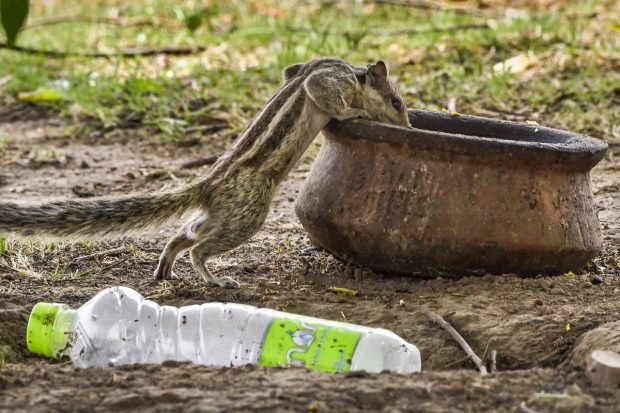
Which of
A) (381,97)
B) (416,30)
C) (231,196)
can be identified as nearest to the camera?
→ (231,196)

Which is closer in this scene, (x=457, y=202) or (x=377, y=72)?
(x=457, y=202)

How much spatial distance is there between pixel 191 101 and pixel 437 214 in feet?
14.3

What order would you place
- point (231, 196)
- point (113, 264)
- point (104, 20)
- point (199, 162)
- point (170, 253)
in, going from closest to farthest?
point (231, 196) < point (170, 253) < point (113, 264) < point (199, 162) < point (104, 20)

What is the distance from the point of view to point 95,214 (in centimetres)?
436

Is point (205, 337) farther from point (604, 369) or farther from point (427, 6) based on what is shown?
point (427, 6)

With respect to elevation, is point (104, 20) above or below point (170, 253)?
above

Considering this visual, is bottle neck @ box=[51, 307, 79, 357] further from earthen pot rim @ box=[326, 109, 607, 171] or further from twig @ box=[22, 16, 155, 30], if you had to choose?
twig @ box=[22, 16, 155, 30]

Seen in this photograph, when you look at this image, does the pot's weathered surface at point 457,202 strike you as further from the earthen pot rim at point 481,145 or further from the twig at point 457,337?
the twig at point 457,337

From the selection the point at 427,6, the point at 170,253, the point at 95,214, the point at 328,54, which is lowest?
the point at 170,253

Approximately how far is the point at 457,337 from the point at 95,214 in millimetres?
1542

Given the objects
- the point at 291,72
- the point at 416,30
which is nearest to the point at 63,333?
the point at 291,72

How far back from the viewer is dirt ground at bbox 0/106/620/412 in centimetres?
296

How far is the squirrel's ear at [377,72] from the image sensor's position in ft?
16.7

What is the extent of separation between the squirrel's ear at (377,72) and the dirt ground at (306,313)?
2.84 feet
